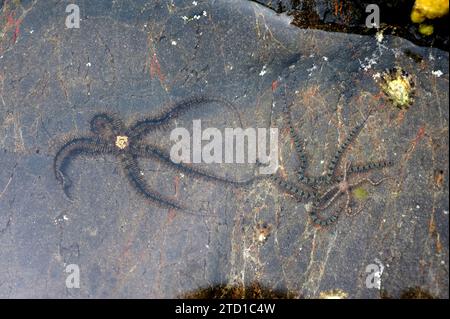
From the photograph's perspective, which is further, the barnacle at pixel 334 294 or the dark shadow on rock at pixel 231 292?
the dark shadow on rock at pixel 231 292

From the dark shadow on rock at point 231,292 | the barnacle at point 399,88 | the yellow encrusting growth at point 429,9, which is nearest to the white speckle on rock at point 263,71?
the barnacle at point 399,88

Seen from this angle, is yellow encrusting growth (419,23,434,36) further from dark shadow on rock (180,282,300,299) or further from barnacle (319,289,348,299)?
dark shadow on rock (180,282,300,299)

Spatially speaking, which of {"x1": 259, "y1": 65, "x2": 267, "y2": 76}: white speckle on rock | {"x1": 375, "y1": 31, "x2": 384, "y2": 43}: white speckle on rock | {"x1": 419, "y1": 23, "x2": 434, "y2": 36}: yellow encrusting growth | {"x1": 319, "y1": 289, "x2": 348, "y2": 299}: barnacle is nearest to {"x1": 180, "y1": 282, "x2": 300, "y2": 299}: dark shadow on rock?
{"x1": 319, "y1": 289, "x2": 348, "y2": 299}: barnacle

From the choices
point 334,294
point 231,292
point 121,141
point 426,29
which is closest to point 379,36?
point 426,29

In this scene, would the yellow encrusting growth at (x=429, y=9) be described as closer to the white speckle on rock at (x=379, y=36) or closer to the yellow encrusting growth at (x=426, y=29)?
the yellow encrusting growth at (x=426, y=29)

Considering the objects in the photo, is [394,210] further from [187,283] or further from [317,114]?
[187,283]
